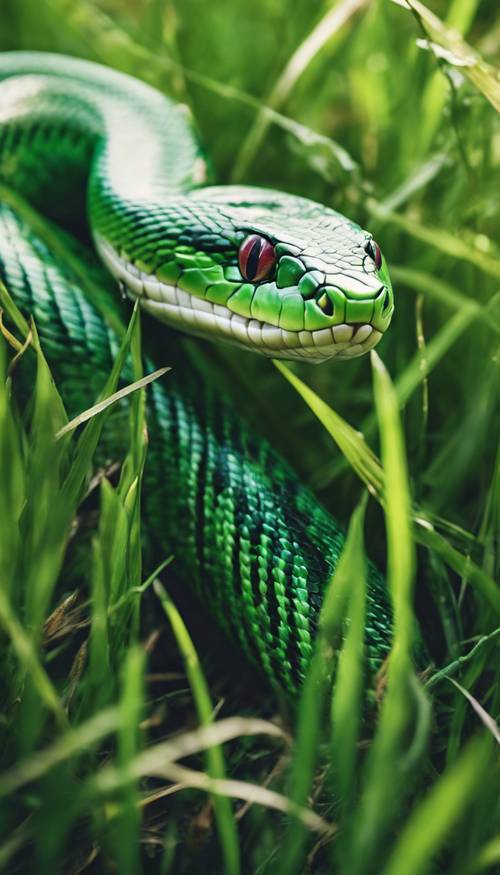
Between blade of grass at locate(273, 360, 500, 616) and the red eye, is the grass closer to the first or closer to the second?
blade of grass at locate(273, 360, 500, 616)

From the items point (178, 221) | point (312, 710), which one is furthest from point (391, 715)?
point (178, 221)

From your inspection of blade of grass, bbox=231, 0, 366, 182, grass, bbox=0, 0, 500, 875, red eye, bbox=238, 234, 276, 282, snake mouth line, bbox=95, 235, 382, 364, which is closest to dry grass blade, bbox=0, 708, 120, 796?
grass, bbox=0, 0, 500, 875

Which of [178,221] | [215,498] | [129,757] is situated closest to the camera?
[129,757]

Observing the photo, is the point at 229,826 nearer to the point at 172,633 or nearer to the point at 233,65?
the point at 172,633

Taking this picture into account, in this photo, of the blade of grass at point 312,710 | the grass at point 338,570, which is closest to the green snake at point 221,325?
the grass at point 338,570

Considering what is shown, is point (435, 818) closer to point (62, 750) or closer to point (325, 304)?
point (62, 750)

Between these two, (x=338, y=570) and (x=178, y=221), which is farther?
(x=178, y=221)
